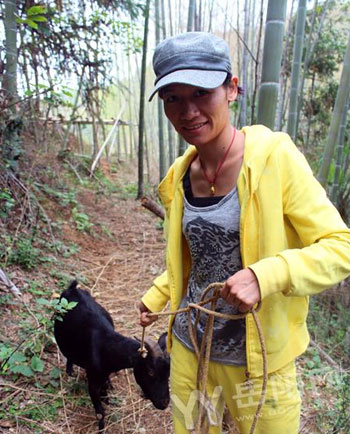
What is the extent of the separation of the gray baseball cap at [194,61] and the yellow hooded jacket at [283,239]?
199 mm

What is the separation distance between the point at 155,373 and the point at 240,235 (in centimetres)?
109

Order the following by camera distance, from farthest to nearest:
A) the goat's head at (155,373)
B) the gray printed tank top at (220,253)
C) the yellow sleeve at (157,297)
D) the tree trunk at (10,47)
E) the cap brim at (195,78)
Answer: the tree trunk at (10,47) → the goat's head at (155,373) → the yellow sleeve at (157,297) → the gray printed tank top at (220,253) → the cap brim at (195,78)

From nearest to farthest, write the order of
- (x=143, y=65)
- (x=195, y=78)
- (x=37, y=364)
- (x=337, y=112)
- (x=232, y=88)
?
(x=195, y=78)
(x=232, y=88)
(x=37, y=364)
(x=337, y=112)
(x=143, y=65)

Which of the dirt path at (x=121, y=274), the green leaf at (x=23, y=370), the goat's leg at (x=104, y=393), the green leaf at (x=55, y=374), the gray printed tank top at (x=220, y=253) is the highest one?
the gray printed tank top at (x=220, y=253)

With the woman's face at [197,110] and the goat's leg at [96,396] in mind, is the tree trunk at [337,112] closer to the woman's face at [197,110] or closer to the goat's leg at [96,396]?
the goat's leg at [96,396]

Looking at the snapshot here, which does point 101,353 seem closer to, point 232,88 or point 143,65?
point 232,88

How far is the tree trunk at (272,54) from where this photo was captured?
1826 millimetres

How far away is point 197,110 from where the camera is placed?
104cm

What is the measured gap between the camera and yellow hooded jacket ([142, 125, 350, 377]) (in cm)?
89

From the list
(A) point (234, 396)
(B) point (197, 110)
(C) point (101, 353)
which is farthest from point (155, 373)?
(B) point (197, 110)

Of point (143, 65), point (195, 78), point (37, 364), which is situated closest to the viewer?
point (195, 78)

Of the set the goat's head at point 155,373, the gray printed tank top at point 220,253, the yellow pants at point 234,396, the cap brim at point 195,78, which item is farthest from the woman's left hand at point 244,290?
the goat's head at point 155,373

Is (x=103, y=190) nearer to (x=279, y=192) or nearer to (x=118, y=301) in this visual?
(x=118, y=301)

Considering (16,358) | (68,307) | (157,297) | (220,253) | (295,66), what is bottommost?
(16,358)
